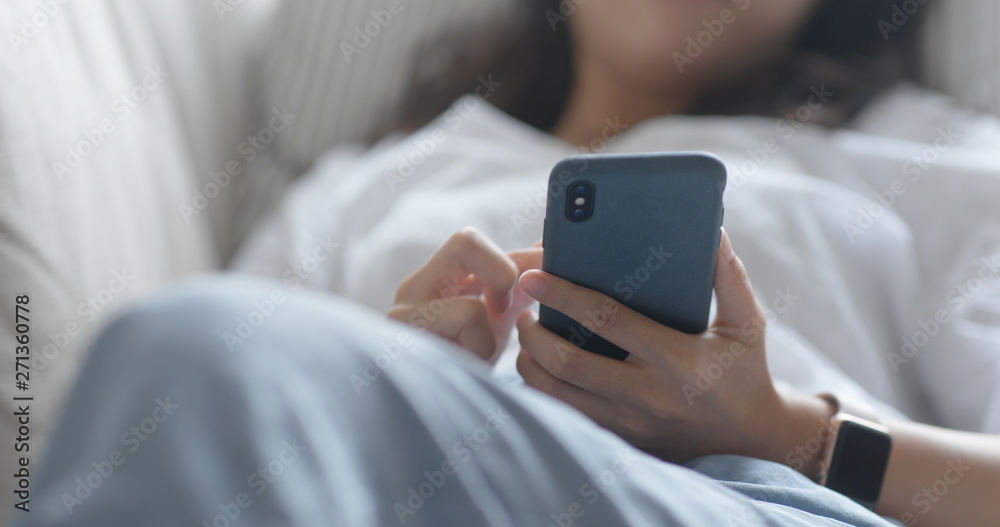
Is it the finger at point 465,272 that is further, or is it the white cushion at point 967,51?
the white cushion at point 967,51

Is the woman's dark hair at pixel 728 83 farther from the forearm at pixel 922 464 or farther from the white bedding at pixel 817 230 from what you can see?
the forearm at pixel 922 464

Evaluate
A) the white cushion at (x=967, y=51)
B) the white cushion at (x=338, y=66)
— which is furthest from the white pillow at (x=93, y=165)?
the white cushion at (x=967, y=51)

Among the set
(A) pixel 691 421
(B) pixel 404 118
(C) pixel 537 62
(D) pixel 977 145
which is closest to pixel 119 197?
(B) pixel 404 118

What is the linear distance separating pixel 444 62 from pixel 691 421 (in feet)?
2.78

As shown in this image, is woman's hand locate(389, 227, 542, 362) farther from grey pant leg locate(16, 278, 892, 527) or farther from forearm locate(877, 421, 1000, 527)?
forearm locate(877, 421, 1000, 527)

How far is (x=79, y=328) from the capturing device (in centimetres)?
60

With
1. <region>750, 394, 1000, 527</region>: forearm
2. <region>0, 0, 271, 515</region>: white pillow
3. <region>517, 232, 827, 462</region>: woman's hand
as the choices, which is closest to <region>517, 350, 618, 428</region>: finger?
<region>517, 232, 827, 462</region>: woman's hand

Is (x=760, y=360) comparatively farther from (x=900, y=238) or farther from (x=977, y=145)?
(x=977, y=145)

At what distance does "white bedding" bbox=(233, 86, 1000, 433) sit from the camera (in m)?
0.68

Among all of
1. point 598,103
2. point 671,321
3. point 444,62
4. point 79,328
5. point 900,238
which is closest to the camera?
point 671,321

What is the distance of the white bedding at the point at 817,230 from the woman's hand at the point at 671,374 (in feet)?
0.41

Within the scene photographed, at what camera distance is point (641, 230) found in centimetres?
46

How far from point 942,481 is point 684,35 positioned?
63 centimetres

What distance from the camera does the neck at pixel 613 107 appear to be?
1025 mm
